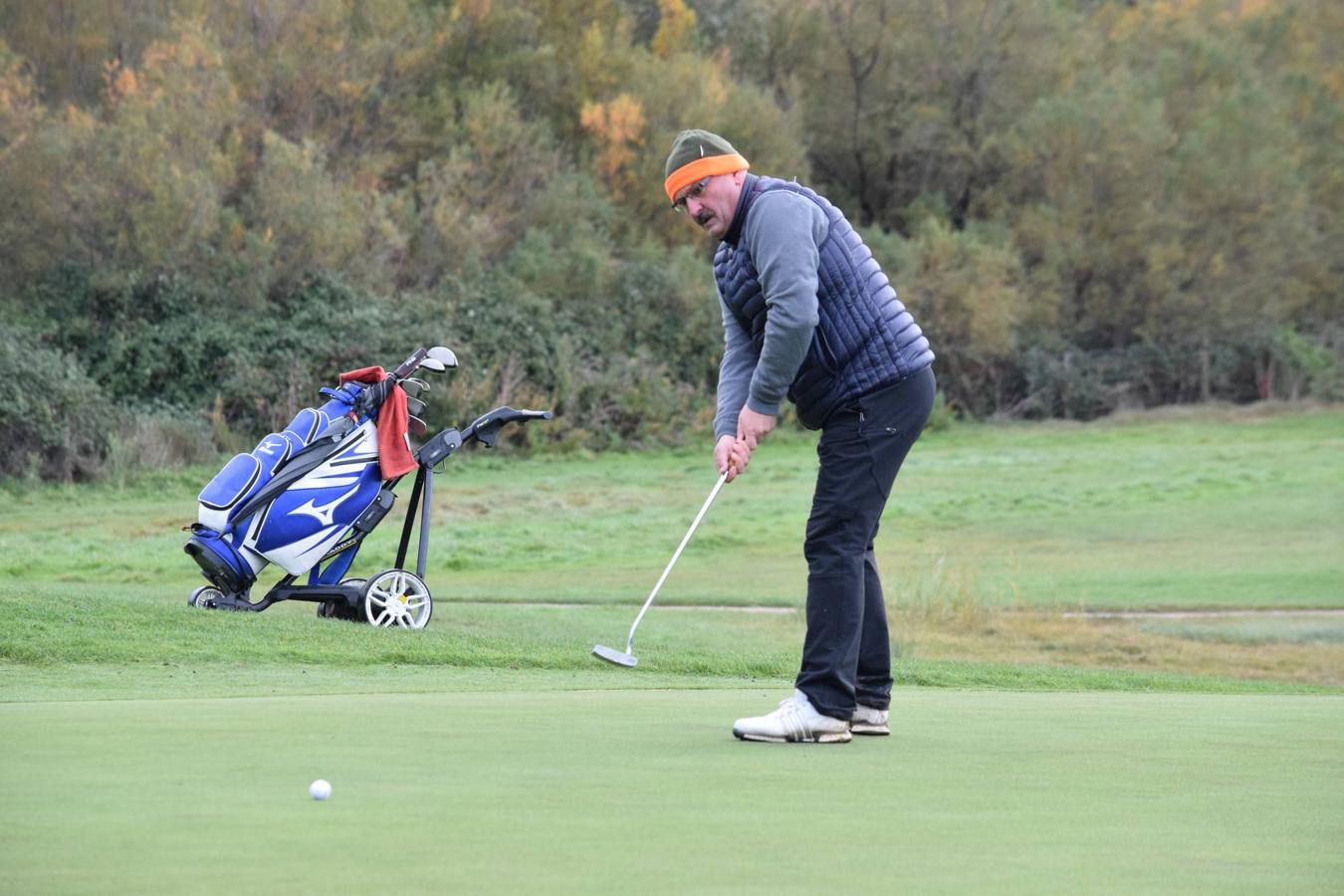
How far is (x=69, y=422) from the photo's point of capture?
25.6 m

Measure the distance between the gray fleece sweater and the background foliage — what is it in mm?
20518

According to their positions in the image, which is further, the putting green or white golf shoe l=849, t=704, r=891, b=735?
white golf shoe l=849, t=704, r=891, b=735

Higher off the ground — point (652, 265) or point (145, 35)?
point (145, 35)

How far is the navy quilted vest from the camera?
6.23 m

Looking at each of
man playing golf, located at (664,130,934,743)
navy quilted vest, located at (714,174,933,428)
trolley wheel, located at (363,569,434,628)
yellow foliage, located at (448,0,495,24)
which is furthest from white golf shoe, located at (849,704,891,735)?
yellow foliage, located at (448,0,495,24)

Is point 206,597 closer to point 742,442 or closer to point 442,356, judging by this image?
point 442,356

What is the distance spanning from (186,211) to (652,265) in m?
9.83

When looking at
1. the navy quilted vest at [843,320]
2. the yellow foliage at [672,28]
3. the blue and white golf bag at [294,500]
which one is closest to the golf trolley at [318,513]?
the blue and white golf bag at [294,500]

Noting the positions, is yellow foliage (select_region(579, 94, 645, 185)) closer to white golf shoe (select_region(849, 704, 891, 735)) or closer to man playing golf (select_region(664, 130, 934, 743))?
man playing golf (select_region(664, 130, 934, 743))

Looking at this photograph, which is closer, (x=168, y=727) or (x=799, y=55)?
(x=168, y=727)

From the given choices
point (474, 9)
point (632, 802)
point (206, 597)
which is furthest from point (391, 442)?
point (474, 9)

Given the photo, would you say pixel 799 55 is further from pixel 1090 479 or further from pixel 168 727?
pixel 168 727

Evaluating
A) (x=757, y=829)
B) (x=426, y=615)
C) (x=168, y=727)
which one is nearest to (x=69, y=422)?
(x=426, y=615)

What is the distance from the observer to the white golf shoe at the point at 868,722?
6191 mm
